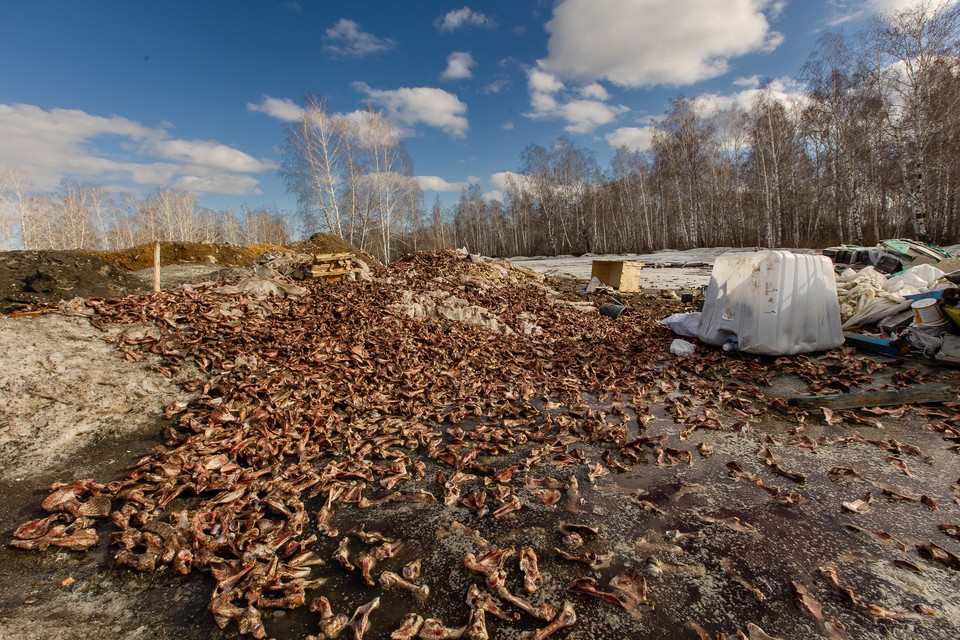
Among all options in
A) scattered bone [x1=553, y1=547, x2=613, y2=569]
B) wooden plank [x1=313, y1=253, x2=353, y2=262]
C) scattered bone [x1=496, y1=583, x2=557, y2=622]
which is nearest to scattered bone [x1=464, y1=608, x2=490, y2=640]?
scattered bone [x1=496, y1=583, x2=557, y2=622]

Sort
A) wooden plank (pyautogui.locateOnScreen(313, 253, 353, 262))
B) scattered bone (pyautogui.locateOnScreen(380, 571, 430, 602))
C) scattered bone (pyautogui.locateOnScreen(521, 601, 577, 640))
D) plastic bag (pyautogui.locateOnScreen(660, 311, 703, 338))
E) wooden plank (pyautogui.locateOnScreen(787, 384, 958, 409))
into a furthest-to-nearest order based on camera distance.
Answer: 1. wooden plank (pyautogui.locateOnScreen(313, 253, 353, 262))
2. plastic bag (pyautogui.locateOnScreen(660, 311, 703, 338))
3. wooden plank (pyautogui.locateOnScreen(787, 384, 958, 409))
4. scattered bone (pyautogui.locateOnScreen(380, 571, 430, 602))
5. scattered bone (pyautogui.locateOnScreen(521, 601, 577, 640))

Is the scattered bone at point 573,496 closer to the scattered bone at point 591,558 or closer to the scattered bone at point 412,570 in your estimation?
the scattered bone at point 591,558

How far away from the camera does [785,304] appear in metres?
5.94

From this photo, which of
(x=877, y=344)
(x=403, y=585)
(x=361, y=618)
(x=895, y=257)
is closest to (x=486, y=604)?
(x=403, y=585)

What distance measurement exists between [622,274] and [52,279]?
14847 millimetres

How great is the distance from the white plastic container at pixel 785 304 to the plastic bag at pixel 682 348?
2.31ft

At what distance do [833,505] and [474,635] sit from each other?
2.71 m

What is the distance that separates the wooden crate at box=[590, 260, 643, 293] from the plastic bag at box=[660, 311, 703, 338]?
226 inches

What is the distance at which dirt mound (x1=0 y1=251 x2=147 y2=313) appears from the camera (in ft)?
25.6

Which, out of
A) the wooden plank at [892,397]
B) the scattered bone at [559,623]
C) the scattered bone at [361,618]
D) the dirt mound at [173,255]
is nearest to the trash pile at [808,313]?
the wooden plank at [892,397]

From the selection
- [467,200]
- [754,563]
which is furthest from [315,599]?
[467,200]

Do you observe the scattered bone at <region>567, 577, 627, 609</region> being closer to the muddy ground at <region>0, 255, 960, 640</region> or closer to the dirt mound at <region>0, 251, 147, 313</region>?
the muddy ground at <region>0, 255, 960, 640</region>

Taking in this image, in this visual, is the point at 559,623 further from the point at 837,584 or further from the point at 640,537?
the point at 837,584

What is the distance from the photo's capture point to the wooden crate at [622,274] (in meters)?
13.5
